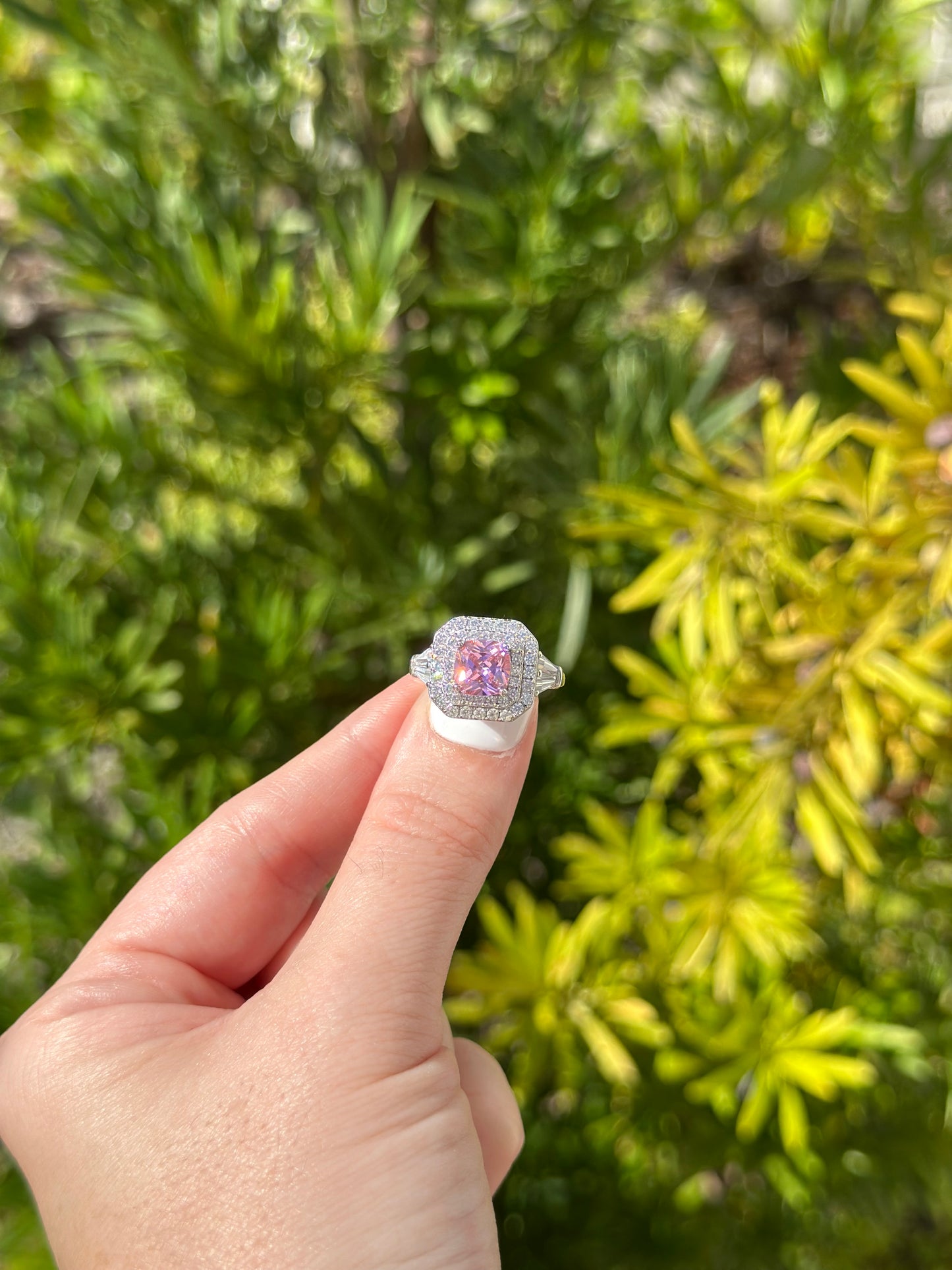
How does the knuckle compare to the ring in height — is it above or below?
below

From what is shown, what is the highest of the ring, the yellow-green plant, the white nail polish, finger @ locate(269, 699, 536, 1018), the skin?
the ring

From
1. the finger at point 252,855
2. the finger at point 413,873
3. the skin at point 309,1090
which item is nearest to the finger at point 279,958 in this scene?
the finger at point 252,855

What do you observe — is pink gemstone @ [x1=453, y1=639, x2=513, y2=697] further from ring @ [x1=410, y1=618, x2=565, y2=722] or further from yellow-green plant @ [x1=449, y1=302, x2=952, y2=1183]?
yellow-green plant @ [x1=449, y1=302, x2=952, y2=1183]

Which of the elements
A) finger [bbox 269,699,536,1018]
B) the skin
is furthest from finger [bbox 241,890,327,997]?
finger [bbox 269,699,536,1018]

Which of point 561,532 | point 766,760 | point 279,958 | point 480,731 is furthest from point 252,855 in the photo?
point 561,532

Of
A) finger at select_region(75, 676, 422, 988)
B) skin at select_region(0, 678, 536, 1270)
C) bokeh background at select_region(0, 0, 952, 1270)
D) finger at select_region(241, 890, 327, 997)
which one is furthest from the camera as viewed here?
bokeh background at select_region(0, 0, 952, 1270)
